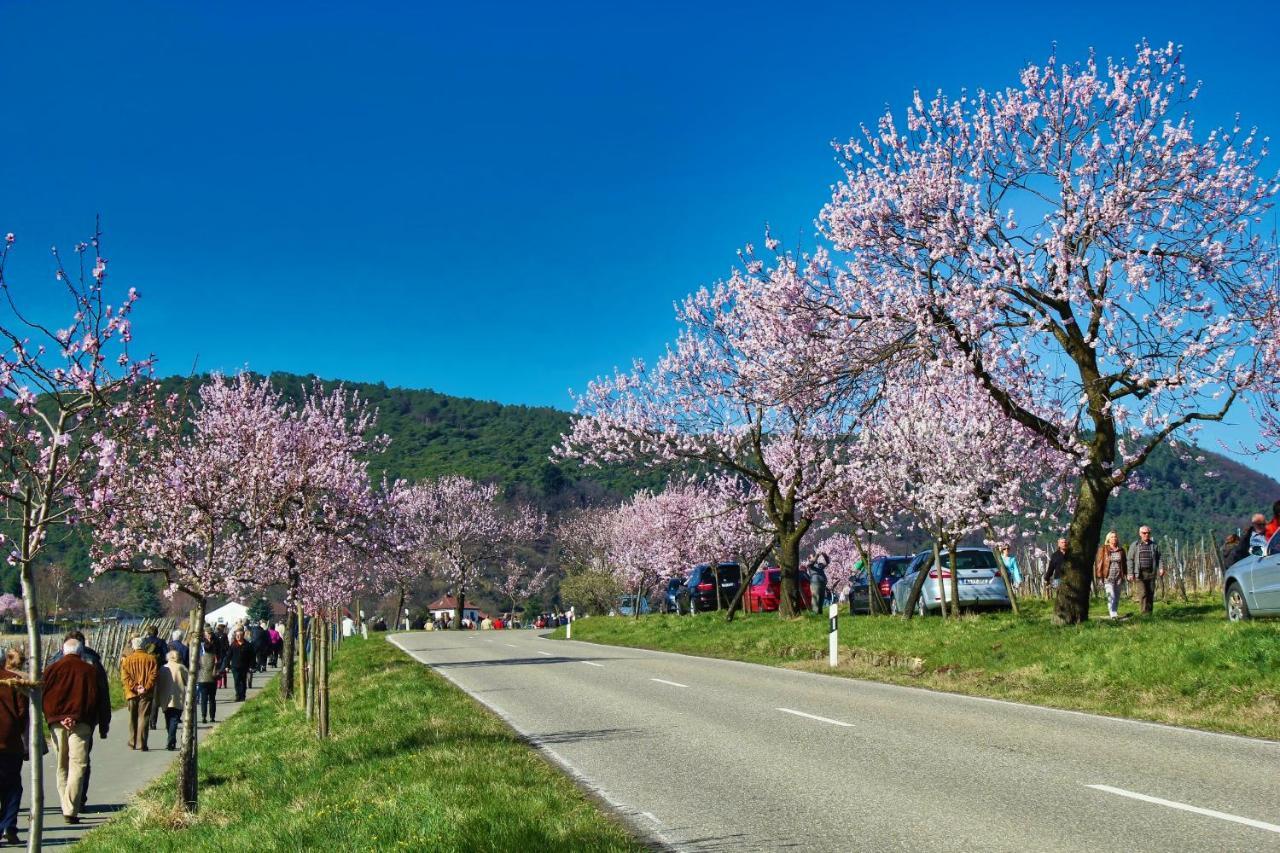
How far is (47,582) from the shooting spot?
82.4 m

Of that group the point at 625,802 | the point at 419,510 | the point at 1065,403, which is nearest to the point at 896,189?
the point at 1065,403

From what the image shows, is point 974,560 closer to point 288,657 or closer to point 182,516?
point 288,657

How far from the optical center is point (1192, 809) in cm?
703

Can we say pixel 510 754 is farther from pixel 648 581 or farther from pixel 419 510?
pixel 419 510

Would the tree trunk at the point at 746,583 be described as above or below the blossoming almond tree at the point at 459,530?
below

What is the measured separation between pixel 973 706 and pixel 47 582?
83667 mm

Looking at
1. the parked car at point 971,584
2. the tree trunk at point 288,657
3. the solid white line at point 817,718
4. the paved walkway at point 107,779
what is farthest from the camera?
the parked car at point 971,584

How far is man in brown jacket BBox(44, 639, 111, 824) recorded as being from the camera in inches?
485

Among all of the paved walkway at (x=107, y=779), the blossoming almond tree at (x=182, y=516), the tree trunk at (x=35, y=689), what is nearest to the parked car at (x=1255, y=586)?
the blossoming almond tree at (x=182, y=516)

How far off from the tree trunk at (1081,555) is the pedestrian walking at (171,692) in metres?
14.3

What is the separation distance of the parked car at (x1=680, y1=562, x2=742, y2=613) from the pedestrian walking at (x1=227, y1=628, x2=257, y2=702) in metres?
17.8

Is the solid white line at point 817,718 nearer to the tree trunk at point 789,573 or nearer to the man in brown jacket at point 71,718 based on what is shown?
the man in brown jacket at point 71,718

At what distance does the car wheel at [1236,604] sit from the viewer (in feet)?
51.9

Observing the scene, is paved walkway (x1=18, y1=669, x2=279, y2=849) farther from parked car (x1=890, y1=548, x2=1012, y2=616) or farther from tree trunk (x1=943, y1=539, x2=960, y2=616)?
parked car (x1=890, y1=548, x2=1012, y2=616)
